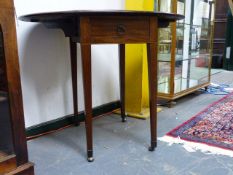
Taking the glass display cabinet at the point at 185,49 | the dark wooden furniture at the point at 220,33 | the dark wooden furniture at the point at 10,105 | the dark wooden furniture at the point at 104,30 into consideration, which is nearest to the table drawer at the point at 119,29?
the dark wooden furniture at the point at 104,30

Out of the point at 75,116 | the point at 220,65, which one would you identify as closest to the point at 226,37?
the point at 220,65

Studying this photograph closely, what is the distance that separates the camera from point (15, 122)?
2.76 feet

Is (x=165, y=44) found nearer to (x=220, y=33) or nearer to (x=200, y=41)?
(x=200, y=41)

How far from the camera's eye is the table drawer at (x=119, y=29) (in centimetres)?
99

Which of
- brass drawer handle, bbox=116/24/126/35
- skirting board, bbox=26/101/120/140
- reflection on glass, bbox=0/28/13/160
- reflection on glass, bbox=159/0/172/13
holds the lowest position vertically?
skirting board, bbox=26/101/120/140

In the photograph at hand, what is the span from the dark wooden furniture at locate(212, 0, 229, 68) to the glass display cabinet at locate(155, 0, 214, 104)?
6.27 ft

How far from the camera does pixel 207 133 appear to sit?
1.36m

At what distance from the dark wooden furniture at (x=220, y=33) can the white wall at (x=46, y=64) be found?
3.16 m

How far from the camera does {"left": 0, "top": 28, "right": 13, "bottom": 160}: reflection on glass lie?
0.82 metres

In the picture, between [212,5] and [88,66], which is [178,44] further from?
[88,66]

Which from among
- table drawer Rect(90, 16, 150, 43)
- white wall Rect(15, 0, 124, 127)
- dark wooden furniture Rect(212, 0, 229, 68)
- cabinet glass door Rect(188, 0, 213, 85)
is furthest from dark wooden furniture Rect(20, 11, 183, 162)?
dark wooden furniture Rect(212, 0, 229, 68)

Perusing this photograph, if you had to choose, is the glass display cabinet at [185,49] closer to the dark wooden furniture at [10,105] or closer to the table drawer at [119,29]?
the table drawer at [119,29]

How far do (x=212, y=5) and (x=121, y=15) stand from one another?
176 cm

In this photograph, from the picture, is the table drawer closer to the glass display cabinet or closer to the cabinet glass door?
the glass display cabinet
